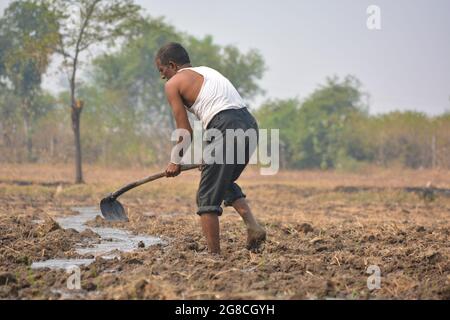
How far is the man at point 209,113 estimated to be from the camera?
657cm

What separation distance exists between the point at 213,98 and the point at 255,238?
4.05 feet

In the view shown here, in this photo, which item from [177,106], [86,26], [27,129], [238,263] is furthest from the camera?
[27,129]

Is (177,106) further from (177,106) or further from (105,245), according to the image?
(105,245)

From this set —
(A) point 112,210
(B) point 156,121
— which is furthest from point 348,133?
(A) point 112,210

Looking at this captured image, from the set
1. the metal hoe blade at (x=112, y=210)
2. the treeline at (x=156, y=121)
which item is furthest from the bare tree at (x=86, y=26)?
the metal hoe blade at (x=112, y=210)

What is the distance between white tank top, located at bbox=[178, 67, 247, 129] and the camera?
6641 mm

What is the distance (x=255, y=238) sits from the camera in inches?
272

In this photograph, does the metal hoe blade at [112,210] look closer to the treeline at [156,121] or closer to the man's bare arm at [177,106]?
the man's bare arm at [177,106]

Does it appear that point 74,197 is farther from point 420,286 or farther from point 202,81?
point 420,286

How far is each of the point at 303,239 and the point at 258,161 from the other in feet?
87.0

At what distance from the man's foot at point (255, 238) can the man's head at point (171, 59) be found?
1.48 m

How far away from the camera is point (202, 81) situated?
21.9ft

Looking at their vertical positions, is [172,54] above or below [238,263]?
above

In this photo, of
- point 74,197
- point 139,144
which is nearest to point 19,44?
point 139,144
